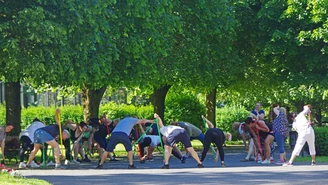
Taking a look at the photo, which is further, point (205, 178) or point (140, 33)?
point (140, 33)

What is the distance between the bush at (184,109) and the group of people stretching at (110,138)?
17.1 meters

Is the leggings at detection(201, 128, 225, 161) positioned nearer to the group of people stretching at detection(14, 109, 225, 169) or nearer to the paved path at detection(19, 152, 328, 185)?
the group of people stretching at detection(14, 109, 225, 169)

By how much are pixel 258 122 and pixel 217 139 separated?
1.92m

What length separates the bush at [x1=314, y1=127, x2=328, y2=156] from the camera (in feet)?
89.2

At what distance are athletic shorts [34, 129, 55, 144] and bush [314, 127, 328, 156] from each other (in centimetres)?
916

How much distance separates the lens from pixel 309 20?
1251 inches

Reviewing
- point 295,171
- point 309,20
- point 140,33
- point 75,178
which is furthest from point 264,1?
point 75,178

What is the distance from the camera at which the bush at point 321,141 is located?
27.2 m

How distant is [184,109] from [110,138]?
23043 millimetres

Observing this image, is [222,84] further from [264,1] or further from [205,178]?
[205,178]

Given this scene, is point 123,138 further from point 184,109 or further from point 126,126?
point 184,109

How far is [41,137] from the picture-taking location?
2350 cm

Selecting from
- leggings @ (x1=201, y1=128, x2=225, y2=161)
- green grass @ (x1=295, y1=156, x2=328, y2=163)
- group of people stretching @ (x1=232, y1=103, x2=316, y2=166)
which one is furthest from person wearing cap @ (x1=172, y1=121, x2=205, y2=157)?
leggings @ (x1=201, y1=128, x2=225, y2=161)

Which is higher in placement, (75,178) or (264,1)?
(264,1)
